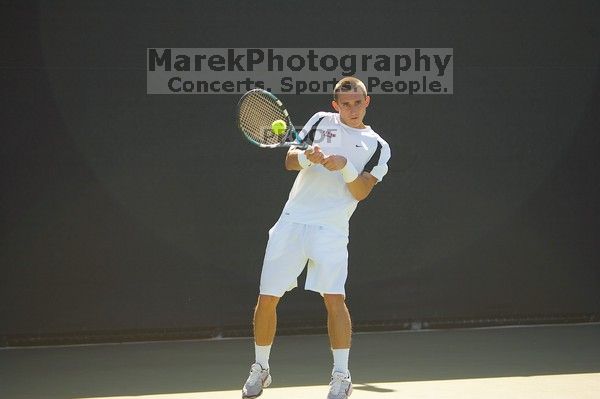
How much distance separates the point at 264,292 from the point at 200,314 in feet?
5.54

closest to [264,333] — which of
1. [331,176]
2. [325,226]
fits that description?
[325,226]

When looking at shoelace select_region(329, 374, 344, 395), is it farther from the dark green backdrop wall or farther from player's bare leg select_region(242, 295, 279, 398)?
the dark green backdrop wall

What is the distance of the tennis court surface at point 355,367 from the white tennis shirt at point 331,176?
80cm

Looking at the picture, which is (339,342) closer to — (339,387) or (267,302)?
(339,387)

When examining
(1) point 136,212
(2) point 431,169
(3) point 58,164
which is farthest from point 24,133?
(2) point 431,169

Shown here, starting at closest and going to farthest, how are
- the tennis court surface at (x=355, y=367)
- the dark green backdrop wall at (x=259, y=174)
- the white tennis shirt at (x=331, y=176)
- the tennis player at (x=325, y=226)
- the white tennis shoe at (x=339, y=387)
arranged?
1. the white tennis shoe at (x=339, y=387)
2. the tennis player at (x=325, y=226)
3. the white tennis shirt at (x=331, y=176)
4. the tennis court surface at (x=355, y=367)
5. the dark green backdrop wall at (x=259, y=174)

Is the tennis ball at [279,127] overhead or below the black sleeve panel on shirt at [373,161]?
overhead

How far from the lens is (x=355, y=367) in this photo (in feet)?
18.3

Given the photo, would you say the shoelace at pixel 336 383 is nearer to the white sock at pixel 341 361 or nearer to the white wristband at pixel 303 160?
the white sock at pixel 341 361

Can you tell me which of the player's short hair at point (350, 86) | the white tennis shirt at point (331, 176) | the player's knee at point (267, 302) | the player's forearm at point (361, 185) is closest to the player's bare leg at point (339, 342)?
the player's knee at point (267, 302)

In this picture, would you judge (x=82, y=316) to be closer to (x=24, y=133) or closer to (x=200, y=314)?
(x=200, y=314)

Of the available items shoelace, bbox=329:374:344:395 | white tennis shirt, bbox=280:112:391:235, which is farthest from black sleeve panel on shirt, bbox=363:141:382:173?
shoelace, bbox=329:374:344:395

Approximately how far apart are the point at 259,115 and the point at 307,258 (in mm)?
664

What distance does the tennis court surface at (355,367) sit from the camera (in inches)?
196
